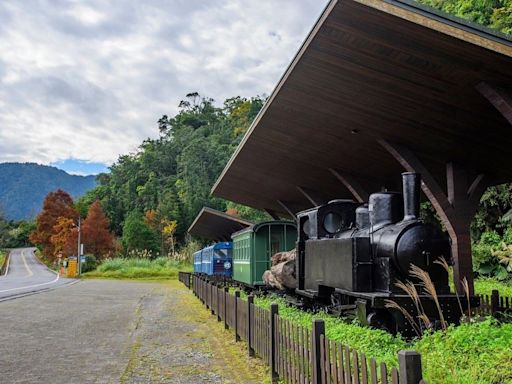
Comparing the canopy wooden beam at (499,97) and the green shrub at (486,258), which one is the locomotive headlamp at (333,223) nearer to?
the canopy wooden beam at (499,97)

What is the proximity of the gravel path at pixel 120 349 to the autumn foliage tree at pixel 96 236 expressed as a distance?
40296mm

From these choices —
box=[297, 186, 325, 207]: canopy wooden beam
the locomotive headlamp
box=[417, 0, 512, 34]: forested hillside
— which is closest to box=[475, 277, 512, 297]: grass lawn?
box=[297, 186, 325, 207]: canopy wooden beam

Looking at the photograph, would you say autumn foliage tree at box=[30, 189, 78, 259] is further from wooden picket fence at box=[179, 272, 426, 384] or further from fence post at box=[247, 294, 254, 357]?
fence post at box=[247, 294, 254, 357]

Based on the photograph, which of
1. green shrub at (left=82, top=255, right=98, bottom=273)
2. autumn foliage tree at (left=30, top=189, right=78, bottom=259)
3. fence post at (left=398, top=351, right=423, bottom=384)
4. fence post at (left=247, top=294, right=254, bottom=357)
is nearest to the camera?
fence post at (left=398, top=351, right=423, bottom=384)

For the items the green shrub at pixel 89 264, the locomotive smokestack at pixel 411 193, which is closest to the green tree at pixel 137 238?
the green shrub at pixel 89 264

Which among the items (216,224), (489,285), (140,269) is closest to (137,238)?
(140,269)

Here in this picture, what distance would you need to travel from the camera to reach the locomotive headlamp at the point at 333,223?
10.5 m

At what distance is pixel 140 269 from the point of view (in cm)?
4288

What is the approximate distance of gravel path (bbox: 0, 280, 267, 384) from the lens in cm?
676

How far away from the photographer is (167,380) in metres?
6.43

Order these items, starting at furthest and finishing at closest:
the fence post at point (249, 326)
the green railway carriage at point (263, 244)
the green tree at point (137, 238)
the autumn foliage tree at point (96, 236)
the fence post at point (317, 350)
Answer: the green tree at point (137, 238) < the autumn foliage tree at point (96, 236) < the green railway carriage at point (263, 244) < the fence post at point (249, 326) < the fence post at point (317, 350)

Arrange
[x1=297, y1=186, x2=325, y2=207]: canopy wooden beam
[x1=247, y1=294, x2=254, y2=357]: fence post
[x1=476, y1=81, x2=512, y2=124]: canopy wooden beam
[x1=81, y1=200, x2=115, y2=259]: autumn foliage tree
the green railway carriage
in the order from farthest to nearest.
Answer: [x1=81, y1=200, x2=115, y2=259]: autumn foliage tree, [x1=297, y1=186, x2=325, y2=207]: canopy wooden beam, the green railway carriage, [x1=247, y1=294, x2=254, y2=357]: fence post, [x1=476, y1=81, x2=512, y2=124]: canopy wooden beam

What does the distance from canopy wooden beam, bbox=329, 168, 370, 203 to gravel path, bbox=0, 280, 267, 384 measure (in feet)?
17.7

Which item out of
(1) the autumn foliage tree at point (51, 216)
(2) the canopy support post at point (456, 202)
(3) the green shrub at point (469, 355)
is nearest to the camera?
(3) the green shrub at point (469, 355)
